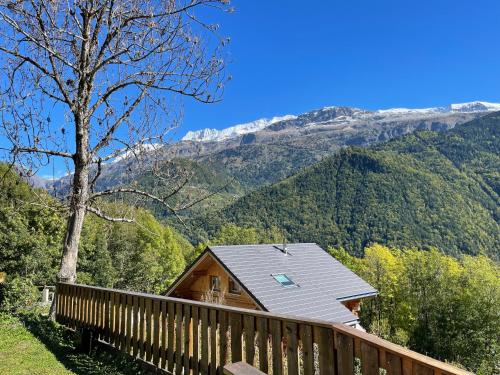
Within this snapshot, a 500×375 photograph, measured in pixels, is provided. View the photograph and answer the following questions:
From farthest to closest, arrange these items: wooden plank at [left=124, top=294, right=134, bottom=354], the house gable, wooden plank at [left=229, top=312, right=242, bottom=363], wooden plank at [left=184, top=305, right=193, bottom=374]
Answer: the house gable, wooden plank at [left=124, top=294, right=134, bottom=354], wooden plank at [left=184, top=305, right=193, bottom=374], wooden plank at [left=229, top=312, right=242, bottom=363]

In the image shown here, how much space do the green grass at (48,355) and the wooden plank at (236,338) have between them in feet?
5.47

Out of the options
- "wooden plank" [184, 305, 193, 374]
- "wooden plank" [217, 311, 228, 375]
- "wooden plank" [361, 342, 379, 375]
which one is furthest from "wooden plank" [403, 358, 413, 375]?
"wooden plank" [184, 305, 193, 374]

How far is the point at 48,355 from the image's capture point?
5.48 metres

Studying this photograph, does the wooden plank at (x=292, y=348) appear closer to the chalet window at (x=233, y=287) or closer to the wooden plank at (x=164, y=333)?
the wooden plank at (x=164, y=333)

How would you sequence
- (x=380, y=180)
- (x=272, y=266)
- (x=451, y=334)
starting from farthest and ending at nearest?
1. (x=380, y=180)
2. (x=451, y=334)
3. (x=272, y=266)

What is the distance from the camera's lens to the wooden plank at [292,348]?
10.9ft

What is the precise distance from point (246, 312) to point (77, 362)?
9.63 feet

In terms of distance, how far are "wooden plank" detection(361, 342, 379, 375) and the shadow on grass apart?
3.15 meters

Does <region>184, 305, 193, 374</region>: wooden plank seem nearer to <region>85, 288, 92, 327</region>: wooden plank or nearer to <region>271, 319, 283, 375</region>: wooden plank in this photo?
<region>271, 319, 283, 375</region>: wooden plank

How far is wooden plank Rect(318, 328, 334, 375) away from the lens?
9.83 feet

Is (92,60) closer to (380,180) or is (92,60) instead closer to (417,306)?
(417,306)

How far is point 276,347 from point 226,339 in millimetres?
704

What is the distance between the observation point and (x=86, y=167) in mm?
7887

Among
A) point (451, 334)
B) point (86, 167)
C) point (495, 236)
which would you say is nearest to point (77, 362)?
point (86, 167)
